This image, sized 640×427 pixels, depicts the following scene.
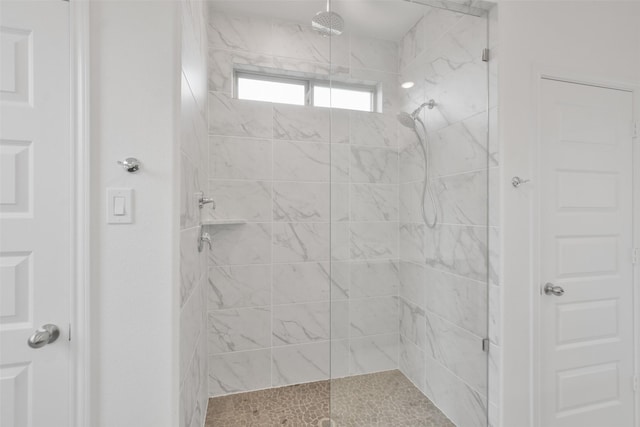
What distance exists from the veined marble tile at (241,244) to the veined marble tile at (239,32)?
1373mm

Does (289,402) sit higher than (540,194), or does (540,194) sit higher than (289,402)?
(540,194)

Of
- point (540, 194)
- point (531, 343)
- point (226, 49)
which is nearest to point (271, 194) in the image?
point (226, 49)

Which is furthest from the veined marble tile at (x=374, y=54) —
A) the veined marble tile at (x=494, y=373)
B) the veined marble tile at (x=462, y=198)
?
the veined marble tile at (x=494, y=373)

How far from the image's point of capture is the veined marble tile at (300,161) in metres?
2.26

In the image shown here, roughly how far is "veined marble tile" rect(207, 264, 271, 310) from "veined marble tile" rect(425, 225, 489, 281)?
4.05ft

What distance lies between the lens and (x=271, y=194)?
7.37ft

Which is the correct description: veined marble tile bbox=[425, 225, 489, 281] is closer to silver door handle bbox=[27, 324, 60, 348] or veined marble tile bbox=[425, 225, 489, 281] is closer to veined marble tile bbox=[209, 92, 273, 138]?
veined marble tile bbox=[209, 92, 273, 138]

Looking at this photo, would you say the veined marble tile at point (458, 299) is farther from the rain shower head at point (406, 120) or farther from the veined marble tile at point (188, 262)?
the veined marble tile at point (188, 262)

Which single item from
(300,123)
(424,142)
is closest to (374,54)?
(424,142)

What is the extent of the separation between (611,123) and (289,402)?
2.79m

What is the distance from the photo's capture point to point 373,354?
5.33 feet

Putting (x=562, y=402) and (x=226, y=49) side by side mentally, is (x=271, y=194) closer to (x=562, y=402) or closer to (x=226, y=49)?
(x=226, y=49)

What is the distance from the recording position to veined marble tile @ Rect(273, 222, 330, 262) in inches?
89.2

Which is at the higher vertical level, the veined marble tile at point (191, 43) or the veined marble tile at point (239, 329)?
the veined marble tile at point (191, 43)
